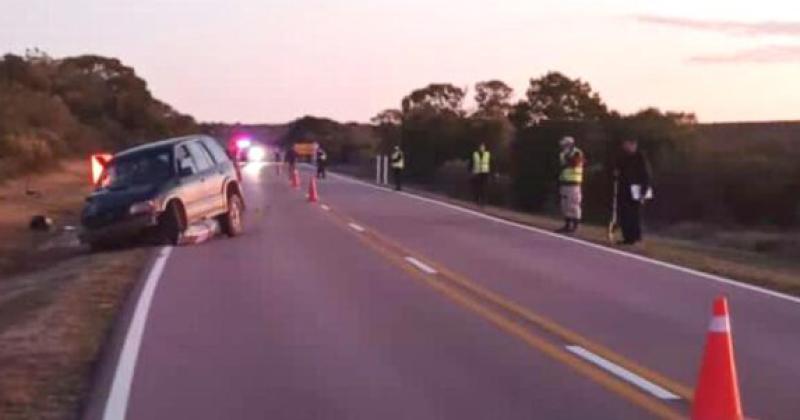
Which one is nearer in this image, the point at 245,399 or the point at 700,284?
the point at 245,399

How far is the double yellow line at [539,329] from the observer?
10.7 meters

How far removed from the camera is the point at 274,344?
1347 centimetres

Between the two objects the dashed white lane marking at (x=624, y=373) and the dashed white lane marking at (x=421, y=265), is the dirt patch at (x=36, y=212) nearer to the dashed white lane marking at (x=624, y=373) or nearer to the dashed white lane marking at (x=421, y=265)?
the dashed white lane marking at (x=421, y=265)

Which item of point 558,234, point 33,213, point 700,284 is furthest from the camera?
point 33,213

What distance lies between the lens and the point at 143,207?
25672 mm

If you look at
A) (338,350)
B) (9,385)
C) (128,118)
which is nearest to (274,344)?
(338,350)

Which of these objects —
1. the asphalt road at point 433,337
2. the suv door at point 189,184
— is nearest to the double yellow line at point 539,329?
the asphalt road at point 433,337

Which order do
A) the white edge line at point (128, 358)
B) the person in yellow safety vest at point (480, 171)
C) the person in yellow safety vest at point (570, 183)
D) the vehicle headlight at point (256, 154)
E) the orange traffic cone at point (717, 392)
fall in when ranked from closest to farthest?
the orange traffic cone at point (717, 392) → the white edge line at point (128, 358) → the person in yellow safety vest at point (570, 183) → the person in yellow safety vest at point (480, 171) → the vehicle headlight at point (256, 154)

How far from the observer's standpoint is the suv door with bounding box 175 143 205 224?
26.5m

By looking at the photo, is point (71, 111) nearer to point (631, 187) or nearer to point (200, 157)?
point (200, 157)

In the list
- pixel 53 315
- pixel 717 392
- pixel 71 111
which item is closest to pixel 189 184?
pixel 53 315

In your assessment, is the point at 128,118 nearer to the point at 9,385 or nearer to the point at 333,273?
the point at 333,273

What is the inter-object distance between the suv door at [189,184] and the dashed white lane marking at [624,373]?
1435 centimetres

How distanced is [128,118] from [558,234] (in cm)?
9039
